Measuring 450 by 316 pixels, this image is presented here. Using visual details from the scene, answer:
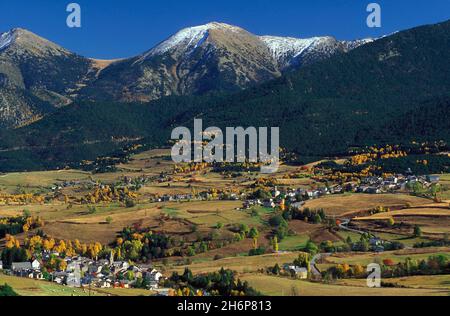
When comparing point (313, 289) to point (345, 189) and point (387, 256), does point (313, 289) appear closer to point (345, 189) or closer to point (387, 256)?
point (387, 256)

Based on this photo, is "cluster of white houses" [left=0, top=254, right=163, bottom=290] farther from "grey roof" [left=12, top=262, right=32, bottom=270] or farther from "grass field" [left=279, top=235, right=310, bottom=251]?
A: "grass field" [left=279, top=235, right=310, bottom=251]

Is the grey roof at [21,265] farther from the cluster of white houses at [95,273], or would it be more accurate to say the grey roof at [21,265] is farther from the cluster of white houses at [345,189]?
the cluster of white houses at [345,189]

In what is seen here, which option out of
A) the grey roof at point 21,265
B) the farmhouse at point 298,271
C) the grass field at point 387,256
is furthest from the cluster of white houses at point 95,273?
the grass field at point 387,256
